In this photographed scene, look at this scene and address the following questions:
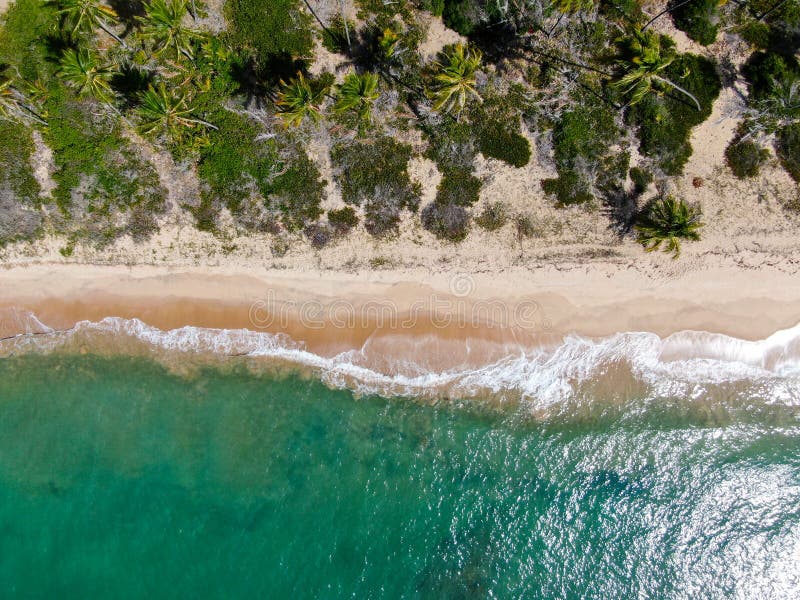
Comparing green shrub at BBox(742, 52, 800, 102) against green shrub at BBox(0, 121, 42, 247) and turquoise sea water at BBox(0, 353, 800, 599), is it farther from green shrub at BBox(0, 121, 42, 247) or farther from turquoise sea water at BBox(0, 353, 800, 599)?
green shrub at BBox(0, 121, 42, 247)

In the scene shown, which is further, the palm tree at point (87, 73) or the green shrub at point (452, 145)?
the green shrub at point (452, 145)

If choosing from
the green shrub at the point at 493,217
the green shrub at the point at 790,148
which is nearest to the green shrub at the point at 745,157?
the green shrub at the point at 790,148

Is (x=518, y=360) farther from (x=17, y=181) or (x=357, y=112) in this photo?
(x=17, y=181)

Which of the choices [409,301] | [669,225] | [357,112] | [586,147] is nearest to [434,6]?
[357,112]

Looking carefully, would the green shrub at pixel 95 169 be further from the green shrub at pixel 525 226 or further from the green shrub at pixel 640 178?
the green shrub at pixel 640 178

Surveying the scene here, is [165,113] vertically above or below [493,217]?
above

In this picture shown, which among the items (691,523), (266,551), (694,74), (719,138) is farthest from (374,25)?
(691,523)

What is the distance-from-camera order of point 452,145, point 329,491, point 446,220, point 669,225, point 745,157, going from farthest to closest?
point 329,491 → point 446,220 → point 452,145 → point 745,157 → point 669,225
